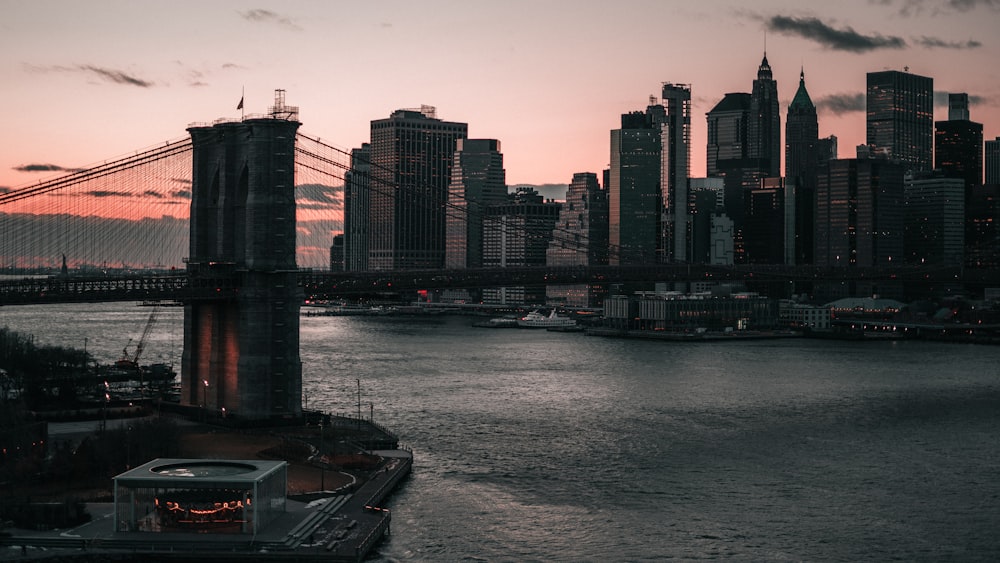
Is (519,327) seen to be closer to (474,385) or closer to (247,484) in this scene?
(474,385)

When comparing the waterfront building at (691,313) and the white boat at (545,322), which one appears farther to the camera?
the white boat at (545,322)

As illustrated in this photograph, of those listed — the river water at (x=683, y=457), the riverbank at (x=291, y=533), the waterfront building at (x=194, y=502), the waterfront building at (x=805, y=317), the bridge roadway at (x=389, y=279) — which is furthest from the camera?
→ the waterfront building at (x=805, y=317)

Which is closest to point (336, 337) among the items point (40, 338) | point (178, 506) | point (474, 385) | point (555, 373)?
point (40, 338)

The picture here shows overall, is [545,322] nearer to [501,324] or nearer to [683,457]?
[501,324]

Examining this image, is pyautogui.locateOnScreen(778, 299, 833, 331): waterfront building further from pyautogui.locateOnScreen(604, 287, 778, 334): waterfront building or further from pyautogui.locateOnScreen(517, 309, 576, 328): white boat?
pyautogui.locateOnScreen(517, 309, 576, 328): white boat

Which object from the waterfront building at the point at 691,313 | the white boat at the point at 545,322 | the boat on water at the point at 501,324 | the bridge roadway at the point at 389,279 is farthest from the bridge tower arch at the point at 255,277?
the boat on water at the point at 501,324

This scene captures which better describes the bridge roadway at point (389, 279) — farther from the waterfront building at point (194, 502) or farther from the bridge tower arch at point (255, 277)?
the waterfront building at point (194, 502)
